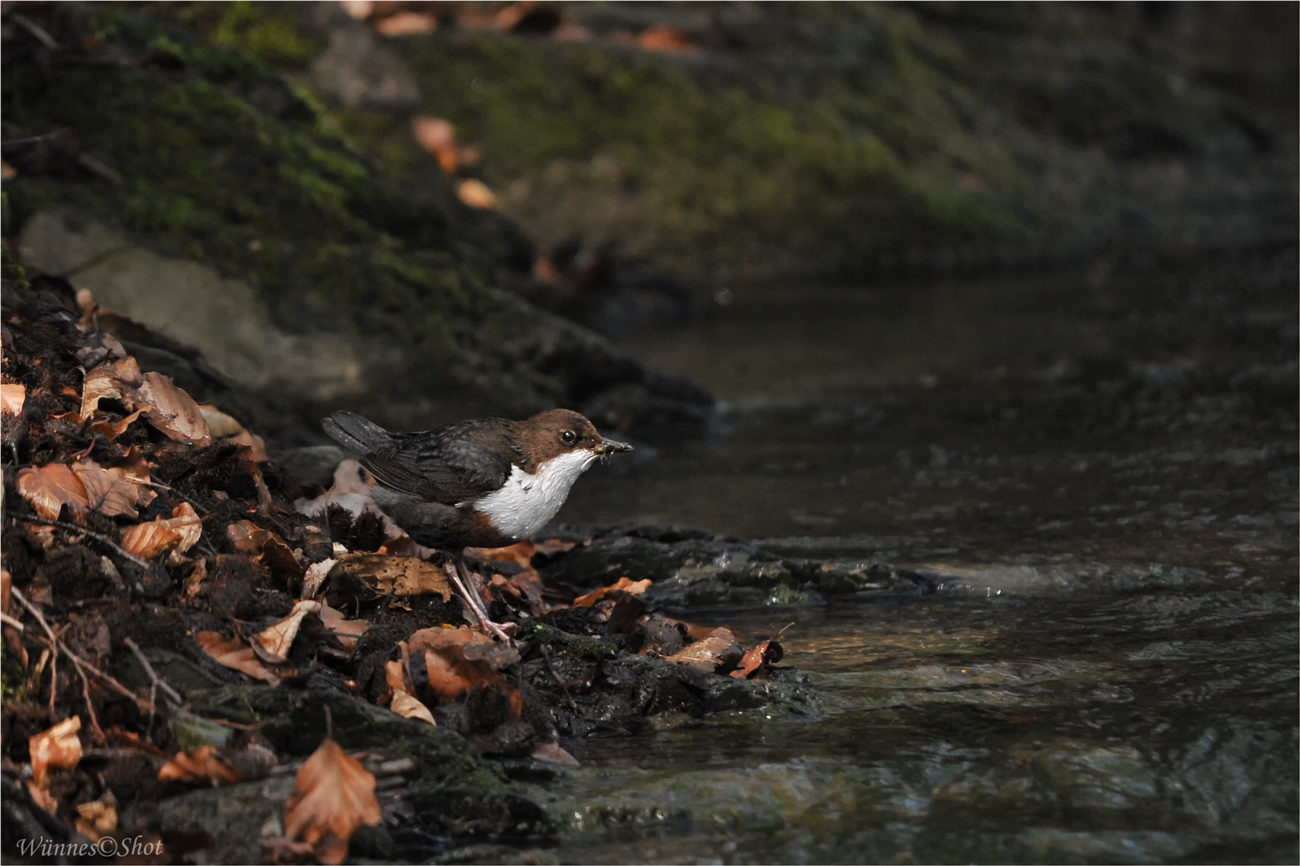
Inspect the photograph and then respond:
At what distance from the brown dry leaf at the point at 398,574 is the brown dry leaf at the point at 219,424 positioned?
3.34 ft

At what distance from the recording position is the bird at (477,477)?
4.52 metres

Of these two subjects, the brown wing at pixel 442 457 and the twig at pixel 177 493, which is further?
the brown wing at pixel 442 457

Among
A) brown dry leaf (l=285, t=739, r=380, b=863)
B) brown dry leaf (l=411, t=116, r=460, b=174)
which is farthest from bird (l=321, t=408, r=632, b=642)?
brown dry leaf (l=411, t=116, r=460, b=174)

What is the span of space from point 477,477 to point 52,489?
128 centimetres

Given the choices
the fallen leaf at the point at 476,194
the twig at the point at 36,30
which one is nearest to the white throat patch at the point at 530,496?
the twig at the point at 36,30

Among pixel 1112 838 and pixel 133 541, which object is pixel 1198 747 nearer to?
pixel 1112 838

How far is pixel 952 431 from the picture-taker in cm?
816

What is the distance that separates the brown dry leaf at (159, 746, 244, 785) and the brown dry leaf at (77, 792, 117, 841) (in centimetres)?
12

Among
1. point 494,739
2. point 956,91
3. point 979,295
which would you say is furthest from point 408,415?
point 956,91

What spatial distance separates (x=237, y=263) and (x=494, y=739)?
173 inches

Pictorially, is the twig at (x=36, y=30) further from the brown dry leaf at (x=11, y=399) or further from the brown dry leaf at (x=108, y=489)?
the brown dry leaf at (x=108, y=489)

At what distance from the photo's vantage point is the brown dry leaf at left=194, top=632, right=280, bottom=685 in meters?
3.62

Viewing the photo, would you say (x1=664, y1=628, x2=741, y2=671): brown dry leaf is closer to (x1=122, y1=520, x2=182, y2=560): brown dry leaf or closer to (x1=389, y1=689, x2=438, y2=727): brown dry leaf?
(x1=389, y1=689, x2=438, y2=727): brown dry leaf

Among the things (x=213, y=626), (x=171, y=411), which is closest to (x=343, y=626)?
(x=213, y=626)
